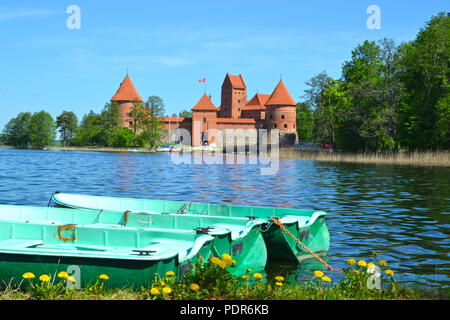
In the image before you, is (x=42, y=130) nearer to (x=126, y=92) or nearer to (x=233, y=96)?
(x=126, y=92)

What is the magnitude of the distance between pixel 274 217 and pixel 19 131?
13369 centimetres

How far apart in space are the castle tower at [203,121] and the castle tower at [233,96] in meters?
21.0

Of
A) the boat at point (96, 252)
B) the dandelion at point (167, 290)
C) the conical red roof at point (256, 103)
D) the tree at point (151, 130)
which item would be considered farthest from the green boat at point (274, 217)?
the conical red roof at point (256, 103)

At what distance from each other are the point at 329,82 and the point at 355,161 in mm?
20081

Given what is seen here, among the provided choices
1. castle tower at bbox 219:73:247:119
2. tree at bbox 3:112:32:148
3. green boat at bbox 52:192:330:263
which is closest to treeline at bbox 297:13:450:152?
green boat at bbox 52:192:330:263


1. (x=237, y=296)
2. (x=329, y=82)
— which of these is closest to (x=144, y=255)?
(x=237, y=296)

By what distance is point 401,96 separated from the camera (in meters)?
51.2

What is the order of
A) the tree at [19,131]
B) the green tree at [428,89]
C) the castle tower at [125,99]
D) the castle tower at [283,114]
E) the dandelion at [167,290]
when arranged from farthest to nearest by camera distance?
the tree at [19,131]
the castle tower at [125,99]
the castle tower at [283,114]
the green tree at [428,89]
the dandelion at [167,290]

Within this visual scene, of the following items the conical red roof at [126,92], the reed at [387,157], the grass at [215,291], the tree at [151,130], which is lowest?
the grass at [215,291]

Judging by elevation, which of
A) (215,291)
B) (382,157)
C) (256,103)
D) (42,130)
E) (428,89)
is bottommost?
(215,291)

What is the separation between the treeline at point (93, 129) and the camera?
100062mm

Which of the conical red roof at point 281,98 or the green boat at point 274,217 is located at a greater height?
the conical red roof at point 281,98

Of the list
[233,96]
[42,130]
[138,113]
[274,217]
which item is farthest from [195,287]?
[233,96]

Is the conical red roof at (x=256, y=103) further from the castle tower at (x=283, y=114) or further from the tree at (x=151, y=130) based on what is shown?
the tree at (x=151, y=130)
